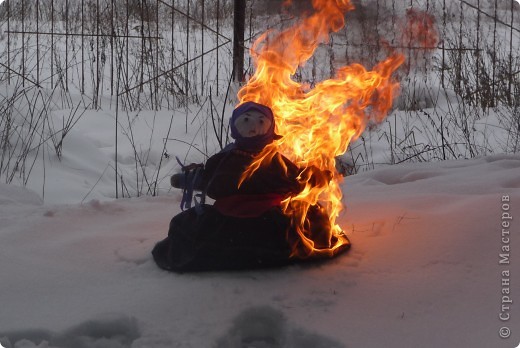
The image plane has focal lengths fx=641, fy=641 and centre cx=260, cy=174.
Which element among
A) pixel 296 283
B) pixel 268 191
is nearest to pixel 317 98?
pixel 268 191

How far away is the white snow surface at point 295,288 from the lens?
1940 mm

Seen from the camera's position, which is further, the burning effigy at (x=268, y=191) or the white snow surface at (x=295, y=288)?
the burning effigy at (x=268, y=191)

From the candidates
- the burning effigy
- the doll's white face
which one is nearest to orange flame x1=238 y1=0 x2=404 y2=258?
the burning effigy

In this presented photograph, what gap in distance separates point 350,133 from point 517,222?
729 millimetres

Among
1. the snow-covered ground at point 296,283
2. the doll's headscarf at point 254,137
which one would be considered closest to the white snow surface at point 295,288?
the snow-covered ground at point 296,283

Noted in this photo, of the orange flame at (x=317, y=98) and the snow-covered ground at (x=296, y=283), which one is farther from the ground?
the orange flame at (x=317, y=98)

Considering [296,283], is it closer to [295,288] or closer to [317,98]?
[295,288]

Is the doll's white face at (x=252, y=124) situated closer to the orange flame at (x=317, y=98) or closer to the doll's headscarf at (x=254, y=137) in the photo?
the doll's headscarf at (x=254, y=137)

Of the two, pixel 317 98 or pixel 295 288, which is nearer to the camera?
pixel 295 288

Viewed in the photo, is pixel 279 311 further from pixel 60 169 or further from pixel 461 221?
pixel 60 169

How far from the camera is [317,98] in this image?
2.58 meters

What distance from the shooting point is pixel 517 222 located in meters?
2.48

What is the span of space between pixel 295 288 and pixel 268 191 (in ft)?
1.19

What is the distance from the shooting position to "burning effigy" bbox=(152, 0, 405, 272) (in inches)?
90.3
